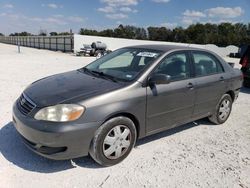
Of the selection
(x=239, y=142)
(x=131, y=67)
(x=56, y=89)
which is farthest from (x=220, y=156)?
(x=56, y=89)

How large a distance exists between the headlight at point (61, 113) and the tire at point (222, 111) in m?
3.08

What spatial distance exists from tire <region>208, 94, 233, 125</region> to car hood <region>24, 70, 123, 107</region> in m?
2.50

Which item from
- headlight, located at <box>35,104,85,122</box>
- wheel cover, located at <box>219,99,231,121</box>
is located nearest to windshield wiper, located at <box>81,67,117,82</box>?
headlight, located at <box>35,104,85,122</box>

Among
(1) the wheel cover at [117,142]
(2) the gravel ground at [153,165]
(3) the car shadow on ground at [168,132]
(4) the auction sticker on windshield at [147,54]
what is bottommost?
(2) the gravel ground at [153,165]

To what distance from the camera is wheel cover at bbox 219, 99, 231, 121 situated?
204 inches

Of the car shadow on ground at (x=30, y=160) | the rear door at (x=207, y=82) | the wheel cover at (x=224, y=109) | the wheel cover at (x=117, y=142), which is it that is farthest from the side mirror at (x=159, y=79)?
the wheel cover at (x=224, y=109)

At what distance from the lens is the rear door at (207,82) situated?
4500mm

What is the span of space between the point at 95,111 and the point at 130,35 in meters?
89.2

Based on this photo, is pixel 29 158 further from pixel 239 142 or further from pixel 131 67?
pixel 239 142

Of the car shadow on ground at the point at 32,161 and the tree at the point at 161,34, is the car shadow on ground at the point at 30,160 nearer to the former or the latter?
the car shadow on ground at the point at 32,161

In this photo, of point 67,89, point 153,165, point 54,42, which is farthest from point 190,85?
point 54,42

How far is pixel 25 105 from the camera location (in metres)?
3.39

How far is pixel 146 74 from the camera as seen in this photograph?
3.68 m

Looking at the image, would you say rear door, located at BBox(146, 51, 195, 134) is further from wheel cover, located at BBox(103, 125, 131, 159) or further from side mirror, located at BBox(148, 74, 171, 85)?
wheel cover, located at BBox(103, 125, 131, 159)
